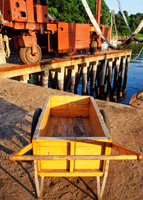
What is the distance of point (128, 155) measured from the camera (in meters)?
2.31

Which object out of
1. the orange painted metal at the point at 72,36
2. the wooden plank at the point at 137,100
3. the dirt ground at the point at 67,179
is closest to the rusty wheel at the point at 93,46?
the orange painted metal at the point at 72,36

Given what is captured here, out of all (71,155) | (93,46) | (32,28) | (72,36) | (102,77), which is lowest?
(102,77)

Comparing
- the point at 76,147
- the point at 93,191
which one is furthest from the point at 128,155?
the point at 93,191

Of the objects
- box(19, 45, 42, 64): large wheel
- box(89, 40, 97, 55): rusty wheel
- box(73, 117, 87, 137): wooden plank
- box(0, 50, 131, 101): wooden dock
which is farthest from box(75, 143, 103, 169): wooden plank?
box(89, 40, 97, 55): rusty wheel

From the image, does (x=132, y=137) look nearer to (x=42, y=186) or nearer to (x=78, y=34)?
(x=42, y=186)

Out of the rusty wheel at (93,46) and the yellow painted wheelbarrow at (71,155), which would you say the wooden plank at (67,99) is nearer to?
the yellow painted wheelbarrow at (71,155)

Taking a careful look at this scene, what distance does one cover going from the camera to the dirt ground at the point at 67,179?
2.90 m

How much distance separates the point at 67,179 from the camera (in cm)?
320

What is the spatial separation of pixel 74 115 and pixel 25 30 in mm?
8175

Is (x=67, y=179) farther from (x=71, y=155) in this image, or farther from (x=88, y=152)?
(x=71, y=155)

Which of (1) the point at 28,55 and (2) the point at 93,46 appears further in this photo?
(2) the point at 93,46

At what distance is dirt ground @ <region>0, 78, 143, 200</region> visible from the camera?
2898mm

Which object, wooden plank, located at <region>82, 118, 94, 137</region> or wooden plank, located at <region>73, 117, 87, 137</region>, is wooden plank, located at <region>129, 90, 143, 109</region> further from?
wooden plank, located at <region>73, 117, 87, 137</region>

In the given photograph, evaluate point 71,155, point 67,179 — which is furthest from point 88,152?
point 67,179
